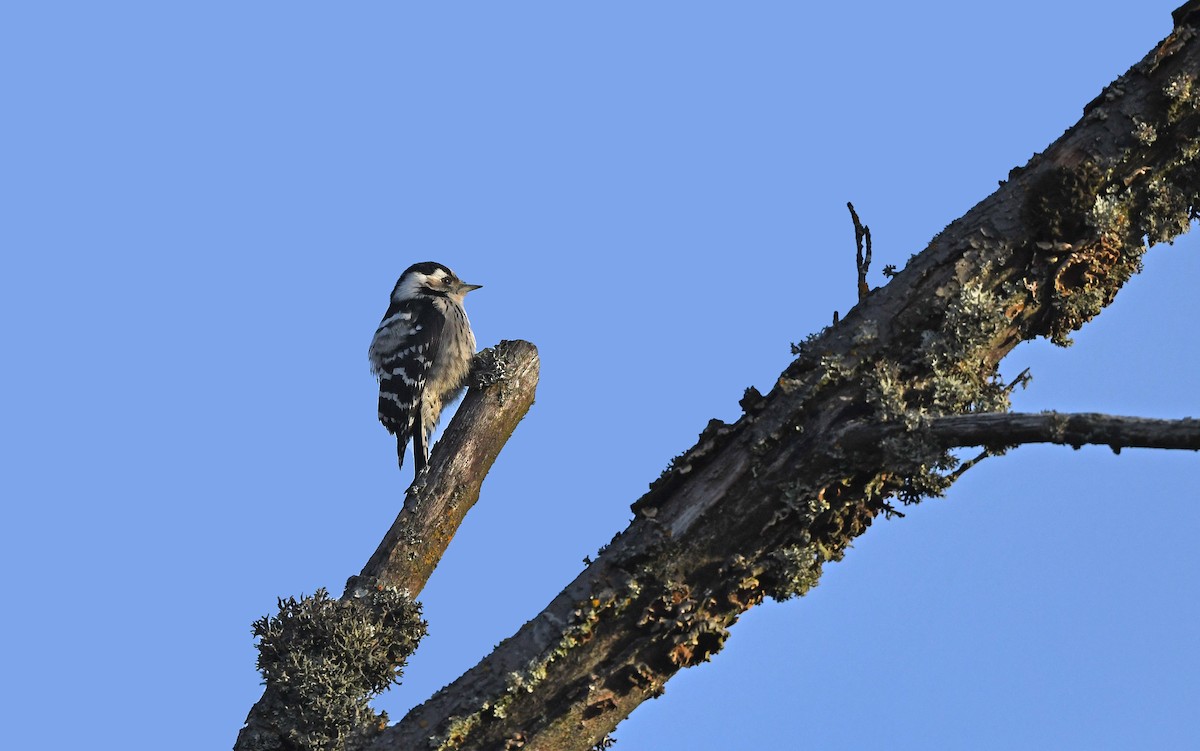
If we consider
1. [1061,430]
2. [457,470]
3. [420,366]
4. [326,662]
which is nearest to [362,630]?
[326,662]

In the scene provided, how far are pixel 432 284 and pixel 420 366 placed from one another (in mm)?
1023

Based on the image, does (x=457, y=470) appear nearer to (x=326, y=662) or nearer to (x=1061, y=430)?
(x=326, y=662)

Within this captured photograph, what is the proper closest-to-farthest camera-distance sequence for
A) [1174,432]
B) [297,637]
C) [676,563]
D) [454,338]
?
1. [1174,432]
2. [676,563]
3. [297,637]
4. [454,338]

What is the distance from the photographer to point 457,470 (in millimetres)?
4383

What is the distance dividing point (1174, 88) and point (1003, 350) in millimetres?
806

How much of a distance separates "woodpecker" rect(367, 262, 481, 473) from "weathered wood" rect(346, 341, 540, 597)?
235 centimetres

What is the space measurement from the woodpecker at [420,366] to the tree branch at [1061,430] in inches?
192

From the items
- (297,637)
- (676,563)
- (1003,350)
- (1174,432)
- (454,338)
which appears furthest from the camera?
(454,338)

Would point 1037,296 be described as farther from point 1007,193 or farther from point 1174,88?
point 1174,88

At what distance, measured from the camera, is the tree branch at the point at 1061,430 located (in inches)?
84.7

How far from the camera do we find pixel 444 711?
283 centimetres

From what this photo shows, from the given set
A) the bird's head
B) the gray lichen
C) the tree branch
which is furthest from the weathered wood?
the bird's head

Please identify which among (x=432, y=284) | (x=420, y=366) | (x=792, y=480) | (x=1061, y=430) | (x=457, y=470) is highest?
(x=432, y=284)

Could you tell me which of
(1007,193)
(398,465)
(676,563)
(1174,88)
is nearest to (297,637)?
(676,563)
